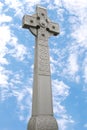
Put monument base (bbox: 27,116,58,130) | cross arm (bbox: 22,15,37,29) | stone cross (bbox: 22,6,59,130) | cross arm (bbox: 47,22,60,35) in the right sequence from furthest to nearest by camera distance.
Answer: cross arm (bbox: 47,22,60,35)
cross arm (bbox: 22,15,37,29)
stone cross (bbox: 22,6,59,130)
monument base (bbox: 27,116,58,130)

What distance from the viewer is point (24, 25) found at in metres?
8.29

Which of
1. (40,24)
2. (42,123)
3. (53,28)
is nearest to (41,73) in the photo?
(42,123)

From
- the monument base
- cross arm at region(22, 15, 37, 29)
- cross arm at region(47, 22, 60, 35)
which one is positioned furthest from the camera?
cross arm at region(47, 22, 60, 35)

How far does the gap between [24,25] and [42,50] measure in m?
1.08

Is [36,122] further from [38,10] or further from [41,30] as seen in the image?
[38,10]

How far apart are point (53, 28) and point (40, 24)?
0.68 m

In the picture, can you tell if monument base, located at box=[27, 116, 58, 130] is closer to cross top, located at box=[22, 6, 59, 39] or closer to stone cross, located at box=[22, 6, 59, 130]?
stone cross, located at box=[22, 6, 59, 130]

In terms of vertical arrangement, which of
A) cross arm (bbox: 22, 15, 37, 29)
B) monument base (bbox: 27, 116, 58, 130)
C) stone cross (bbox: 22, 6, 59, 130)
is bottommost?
monument base (bbox: 27, 116, 58, 130)

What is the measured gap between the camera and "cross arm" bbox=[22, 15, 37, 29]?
8.27 meters

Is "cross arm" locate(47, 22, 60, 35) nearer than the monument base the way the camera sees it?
No

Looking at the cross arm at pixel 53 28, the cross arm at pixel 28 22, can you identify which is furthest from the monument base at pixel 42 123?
the cross arm at pixel 53 28

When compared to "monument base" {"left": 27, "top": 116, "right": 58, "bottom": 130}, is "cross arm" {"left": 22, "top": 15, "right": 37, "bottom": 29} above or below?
above

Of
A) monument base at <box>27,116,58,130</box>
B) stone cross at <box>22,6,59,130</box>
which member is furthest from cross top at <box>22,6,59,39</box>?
monument base at <box>27,116,58,130</box>

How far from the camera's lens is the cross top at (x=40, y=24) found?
8.36m
